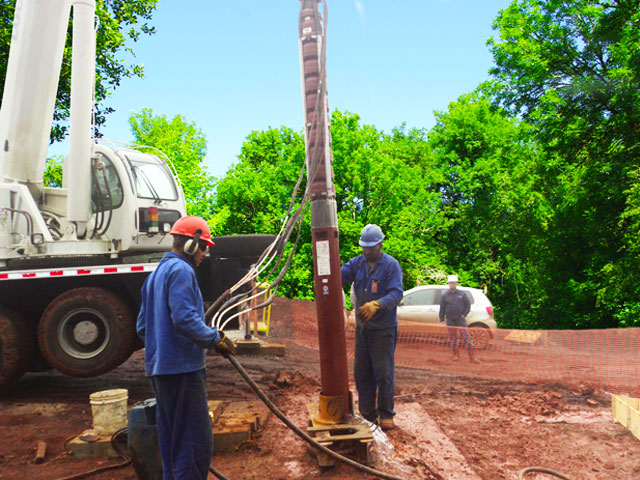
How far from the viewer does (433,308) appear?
12.7m

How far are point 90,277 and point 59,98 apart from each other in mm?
11183

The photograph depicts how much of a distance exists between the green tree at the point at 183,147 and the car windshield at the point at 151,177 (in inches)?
910

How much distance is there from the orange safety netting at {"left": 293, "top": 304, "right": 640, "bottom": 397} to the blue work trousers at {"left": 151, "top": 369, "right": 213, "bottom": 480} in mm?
6269

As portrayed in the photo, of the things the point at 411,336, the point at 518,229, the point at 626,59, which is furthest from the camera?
the point at 518,229

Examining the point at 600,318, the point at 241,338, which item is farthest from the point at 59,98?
the point at 600,318

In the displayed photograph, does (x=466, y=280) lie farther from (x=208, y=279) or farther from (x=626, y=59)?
(x=208, y=279)

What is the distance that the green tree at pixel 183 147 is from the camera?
32562 mm

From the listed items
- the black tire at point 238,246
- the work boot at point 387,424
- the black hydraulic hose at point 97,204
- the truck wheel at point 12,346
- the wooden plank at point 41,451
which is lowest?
the wooden plank at point 41,451

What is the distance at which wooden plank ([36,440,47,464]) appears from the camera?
4809 millimetres

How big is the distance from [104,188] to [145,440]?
4.28 m

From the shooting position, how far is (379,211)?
25.2 m

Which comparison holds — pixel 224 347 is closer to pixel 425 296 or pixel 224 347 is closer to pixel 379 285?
pixel 379 285

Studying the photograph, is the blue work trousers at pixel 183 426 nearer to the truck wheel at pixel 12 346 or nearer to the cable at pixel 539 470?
the cable at pixel 539 470

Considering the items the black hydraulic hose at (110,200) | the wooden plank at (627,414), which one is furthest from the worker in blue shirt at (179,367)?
the wooden plank at (627,414)
